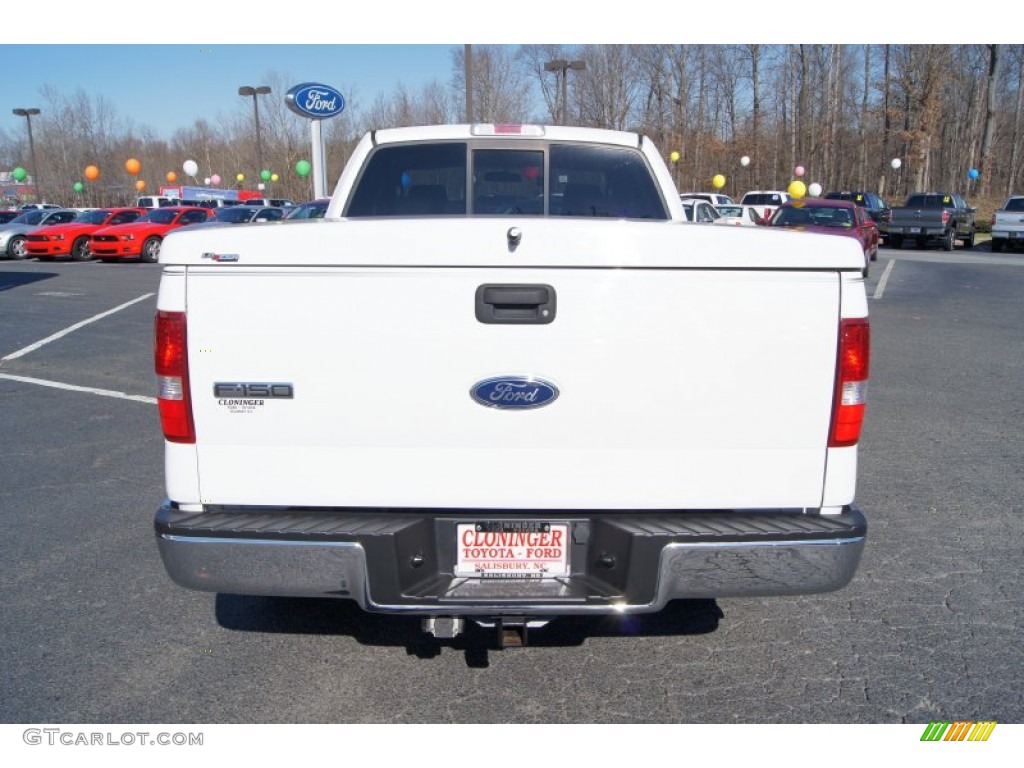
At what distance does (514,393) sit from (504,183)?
2.24 metres

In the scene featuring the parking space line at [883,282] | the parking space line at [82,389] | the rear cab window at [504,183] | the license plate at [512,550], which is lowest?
the parking space line at [82,389]

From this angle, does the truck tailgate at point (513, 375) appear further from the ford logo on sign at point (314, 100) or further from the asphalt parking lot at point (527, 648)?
the ford logo on sign at point (314, 100)

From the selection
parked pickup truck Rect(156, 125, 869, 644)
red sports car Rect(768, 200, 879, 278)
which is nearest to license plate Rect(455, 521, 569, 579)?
parked pickup truck Rect(156, 125, 869, 644)

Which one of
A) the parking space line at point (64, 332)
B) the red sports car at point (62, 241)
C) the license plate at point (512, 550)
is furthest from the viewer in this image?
the red sports car at point (62, 241)

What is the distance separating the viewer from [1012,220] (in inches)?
997

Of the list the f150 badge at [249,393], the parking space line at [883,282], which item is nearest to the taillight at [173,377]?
the f150 badge at [249,393]

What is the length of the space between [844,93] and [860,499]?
2182 inches

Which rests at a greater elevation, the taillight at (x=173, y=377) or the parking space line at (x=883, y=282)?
the taillight at (x=173, y=377)

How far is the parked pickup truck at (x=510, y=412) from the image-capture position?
240 cm

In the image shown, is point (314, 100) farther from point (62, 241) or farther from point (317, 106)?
point (62, 241)

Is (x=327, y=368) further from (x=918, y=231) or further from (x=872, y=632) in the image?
(x=918, y=231)

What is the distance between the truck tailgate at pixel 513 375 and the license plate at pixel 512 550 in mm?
82

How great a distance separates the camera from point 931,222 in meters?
26.1

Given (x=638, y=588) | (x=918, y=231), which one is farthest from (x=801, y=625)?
(x=918, y=231)
